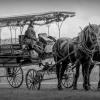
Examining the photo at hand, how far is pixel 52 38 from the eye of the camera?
1590cm

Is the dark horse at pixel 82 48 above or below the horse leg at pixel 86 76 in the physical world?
above

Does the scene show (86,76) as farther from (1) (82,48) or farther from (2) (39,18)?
(2) (39,18)

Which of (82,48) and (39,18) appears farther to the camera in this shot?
(39,18)

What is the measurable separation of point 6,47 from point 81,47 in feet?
13.9

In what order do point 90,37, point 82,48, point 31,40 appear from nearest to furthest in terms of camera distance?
point 90,37 < point 82,48 < point 31,40

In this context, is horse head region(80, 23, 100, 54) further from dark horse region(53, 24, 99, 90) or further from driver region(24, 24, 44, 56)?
driver region(24, 24, 44, 56)

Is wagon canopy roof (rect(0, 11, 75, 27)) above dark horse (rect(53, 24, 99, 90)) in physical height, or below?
above

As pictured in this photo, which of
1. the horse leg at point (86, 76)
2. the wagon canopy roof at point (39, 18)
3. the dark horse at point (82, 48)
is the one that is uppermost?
the wagon canopy roof at point (39, 18)

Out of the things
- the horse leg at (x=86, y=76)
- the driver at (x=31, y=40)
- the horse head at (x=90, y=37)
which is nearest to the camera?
the horse head at (x=90, y=37)

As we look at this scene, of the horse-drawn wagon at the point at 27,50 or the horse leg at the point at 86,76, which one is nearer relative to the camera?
the horse leg at the point at 86,76

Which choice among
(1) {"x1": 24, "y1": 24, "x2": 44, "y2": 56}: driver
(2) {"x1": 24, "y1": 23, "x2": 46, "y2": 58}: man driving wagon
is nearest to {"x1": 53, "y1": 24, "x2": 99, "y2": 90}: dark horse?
(2) {"x1": 24, "y1": 23, "x2": 46, "y2": 58}: man driving wagon

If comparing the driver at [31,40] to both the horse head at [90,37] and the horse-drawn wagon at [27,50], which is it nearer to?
the horse-drawn wagon at [27,50]

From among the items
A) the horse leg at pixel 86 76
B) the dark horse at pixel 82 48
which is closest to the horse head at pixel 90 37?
the dark horse at pixel 82 48

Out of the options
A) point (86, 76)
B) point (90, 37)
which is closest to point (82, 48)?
point (90, 37)
